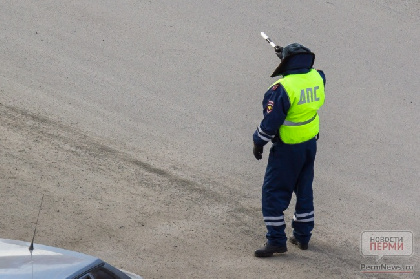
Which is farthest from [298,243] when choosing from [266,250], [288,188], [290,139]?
[290,139]

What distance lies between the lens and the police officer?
8125mm

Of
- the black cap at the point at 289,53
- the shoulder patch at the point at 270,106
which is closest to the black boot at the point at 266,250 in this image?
the shoulder patch at the point at 270,106

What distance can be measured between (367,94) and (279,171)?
138 inches

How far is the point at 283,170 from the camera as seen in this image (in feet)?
27.2

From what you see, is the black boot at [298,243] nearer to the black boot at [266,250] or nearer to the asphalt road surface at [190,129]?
the asphalt road surface at [190,129]

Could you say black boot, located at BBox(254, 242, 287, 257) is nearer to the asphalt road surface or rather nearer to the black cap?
the asphalt road surface

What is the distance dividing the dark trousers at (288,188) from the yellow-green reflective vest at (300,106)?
0.09 meters

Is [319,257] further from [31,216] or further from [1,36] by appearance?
[1,36]

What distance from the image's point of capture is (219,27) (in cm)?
1238

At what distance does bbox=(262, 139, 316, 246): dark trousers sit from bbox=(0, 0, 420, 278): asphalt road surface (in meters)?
0.28

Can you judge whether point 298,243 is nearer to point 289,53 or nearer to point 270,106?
point 270,106

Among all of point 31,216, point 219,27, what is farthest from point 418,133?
point 31,216

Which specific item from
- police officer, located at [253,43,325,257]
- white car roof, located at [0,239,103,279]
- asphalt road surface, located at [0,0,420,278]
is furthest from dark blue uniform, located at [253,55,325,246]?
white car roof, located at [0,239,103,279]

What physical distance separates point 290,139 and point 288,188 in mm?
478
